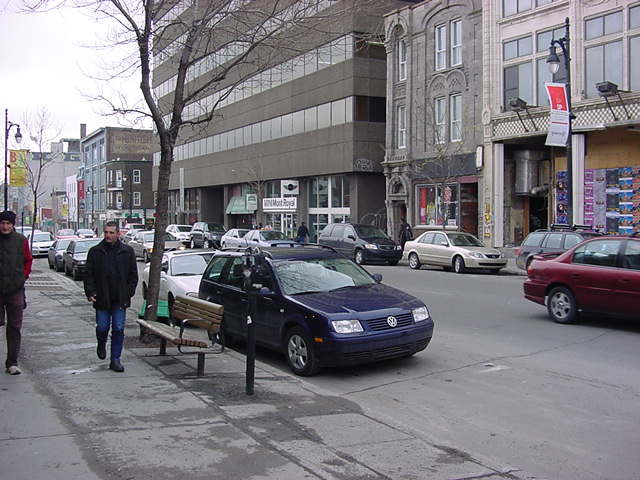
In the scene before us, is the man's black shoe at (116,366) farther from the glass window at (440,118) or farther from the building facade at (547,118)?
the glass window at (440,118)

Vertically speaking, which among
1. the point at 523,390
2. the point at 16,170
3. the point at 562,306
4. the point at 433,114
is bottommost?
the point at 523,390

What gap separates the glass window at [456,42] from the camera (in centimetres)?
3347

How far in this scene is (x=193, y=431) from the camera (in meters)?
5.64

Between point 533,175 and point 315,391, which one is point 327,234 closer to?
point 533,175

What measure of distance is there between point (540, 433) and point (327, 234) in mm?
25499

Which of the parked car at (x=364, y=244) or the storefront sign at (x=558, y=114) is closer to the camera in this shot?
the storefront sign at (x=558, y=114)

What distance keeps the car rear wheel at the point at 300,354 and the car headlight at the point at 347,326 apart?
17.1 inches

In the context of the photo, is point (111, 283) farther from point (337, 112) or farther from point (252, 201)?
point (252, 201)

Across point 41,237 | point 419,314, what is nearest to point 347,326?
point 419,314

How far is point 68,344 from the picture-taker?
991 centimetres

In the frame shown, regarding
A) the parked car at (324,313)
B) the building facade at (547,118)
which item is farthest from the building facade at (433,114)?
the parked car at (324,313)

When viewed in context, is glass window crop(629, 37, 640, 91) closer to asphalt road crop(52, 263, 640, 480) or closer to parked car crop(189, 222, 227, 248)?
asphalt road crop(52, 263, 640, 480)

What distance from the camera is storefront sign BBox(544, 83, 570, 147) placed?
71.6ft

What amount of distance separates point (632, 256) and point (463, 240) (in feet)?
45.5
